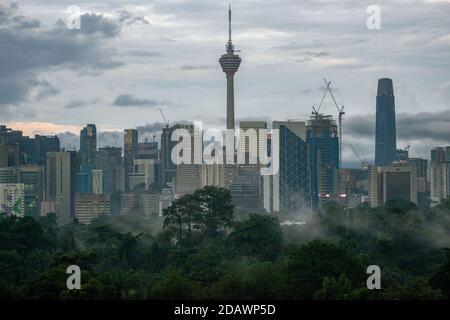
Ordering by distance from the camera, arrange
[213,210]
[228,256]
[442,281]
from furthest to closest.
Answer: [213,210] → [228,256] → [442,281]

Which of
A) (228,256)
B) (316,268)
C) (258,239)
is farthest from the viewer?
(258,239)

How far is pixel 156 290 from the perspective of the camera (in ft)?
204

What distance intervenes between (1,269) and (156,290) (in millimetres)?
15749

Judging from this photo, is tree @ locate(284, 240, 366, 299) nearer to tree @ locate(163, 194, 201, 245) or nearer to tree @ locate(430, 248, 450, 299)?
→ tree @ locate(430, 248, 450, 299)

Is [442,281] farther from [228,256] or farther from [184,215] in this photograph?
[184,215]

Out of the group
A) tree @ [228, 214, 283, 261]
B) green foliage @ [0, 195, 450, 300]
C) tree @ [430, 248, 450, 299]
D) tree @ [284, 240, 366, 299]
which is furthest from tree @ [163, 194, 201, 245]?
tree @ [430, 248, 450, 299]

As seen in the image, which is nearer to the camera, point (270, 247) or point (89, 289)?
point (89, 289)

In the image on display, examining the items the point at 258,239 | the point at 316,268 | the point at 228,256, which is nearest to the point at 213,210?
the point at 258,239

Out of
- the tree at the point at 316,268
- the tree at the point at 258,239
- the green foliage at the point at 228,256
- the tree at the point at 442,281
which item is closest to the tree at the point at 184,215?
the green foliage at the point at 228,256

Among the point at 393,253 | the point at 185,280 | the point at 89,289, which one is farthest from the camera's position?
the point at 393,253

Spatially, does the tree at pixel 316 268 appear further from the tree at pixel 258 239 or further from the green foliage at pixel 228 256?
the tree at pixel 258 239
